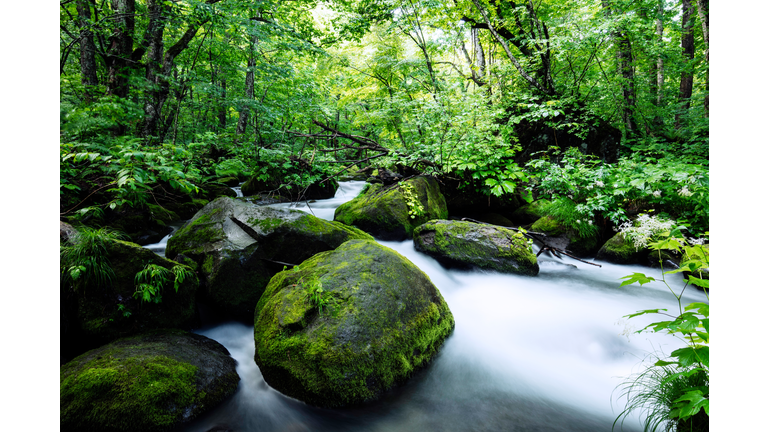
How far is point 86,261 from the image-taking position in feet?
9.36

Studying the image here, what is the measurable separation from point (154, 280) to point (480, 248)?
4459mm

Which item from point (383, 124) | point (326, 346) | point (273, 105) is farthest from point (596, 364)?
point (273, 105)

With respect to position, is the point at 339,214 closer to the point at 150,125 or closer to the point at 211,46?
the point at 150,125

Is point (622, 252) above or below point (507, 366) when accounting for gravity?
above

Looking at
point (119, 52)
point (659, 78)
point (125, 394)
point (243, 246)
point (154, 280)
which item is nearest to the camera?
point (125, 394)

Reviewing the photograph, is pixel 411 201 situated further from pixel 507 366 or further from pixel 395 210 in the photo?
pixel 507 366

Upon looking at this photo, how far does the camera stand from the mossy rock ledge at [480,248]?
4918 millimetres

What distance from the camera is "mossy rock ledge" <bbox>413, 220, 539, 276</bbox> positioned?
16.1ft

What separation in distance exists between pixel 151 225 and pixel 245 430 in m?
5.53

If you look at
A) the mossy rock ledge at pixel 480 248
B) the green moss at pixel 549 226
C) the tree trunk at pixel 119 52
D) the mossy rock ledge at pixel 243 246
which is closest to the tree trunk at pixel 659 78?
the green moss at pixel 549 226

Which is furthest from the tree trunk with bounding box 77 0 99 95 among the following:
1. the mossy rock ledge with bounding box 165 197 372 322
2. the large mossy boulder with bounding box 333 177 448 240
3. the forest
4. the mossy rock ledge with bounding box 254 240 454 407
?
the mossy rock ledge with bounding box 254 240 454 407

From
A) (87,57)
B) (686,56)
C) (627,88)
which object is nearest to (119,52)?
(87,57)

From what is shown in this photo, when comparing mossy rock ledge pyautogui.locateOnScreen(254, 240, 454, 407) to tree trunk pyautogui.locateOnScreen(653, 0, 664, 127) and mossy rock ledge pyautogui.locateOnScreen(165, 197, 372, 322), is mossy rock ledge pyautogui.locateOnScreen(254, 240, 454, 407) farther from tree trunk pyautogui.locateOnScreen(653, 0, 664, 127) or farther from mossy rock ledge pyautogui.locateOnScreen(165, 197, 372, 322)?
tree trunk pyautogui.locateOnScreen(653, 0, 664, 127)

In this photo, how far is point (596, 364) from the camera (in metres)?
3.17
